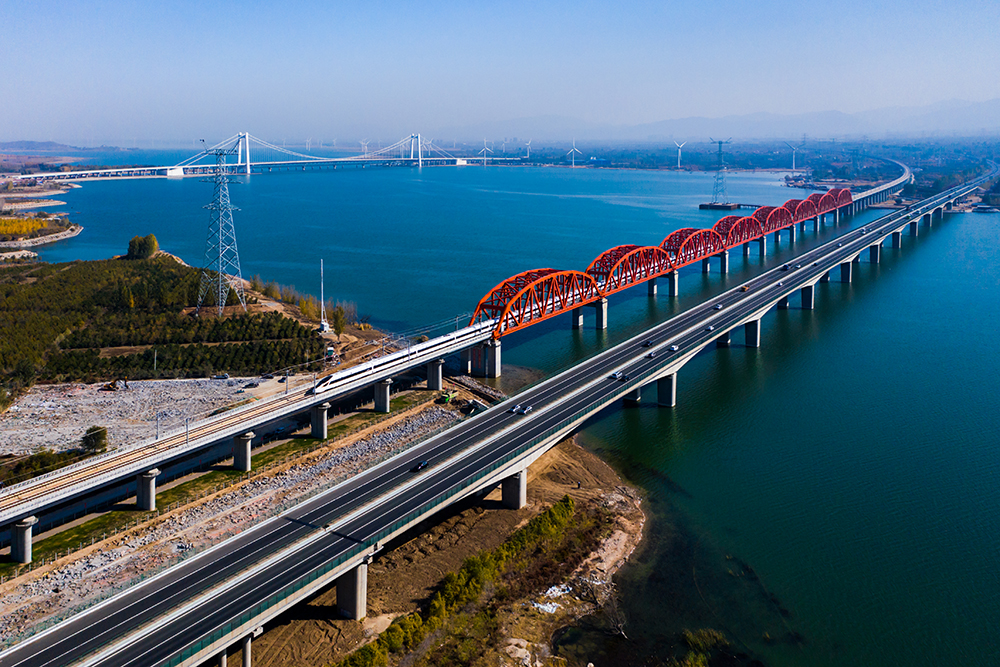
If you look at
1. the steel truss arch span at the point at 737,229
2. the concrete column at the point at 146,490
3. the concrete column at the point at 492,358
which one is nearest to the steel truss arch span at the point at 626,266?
the steel truss arch span at the point at 737,229

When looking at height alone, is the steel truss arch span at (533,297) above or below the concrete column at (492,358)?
above

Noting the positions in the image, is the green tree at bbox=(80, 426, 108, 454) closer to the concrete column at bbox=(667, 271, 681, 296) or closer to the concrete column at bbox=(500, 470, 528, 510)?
the concrete column at bbox=(500, 470, 528, 510)


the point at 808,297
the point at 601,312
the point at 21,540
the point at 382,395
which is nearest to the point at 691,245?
the point at 808,297

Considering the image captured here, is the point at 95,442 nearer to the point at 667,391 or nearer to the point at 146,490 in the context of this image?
the point at 146,490

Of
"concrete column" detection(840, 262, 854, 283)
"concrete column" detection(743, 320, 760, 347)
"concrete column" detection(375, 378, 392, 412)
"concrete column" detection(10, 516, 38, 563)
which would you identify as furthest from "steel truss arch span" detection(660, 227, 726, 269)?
"concrete column" detection(10, 516, 38, 563)

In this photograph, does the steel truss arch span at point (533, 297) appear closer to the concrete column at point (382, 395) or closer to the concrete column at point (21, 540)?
the concrete column at point (382, 395)

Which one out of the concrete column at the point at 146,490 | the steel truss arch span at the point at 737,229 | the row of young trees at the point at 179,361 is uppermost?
the steel truss arch span at the point at 737,229
